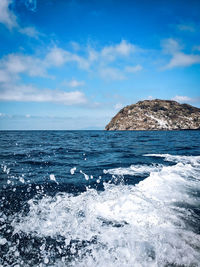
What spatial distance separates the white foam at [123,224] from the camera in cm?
312

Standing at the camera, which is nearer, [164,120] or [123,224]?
[123,224]

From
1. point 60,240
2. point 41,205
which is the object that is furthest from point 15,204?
point 60,240

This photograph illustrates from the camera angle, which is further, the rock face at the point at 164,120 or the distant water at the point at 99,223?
the rock face at the point at 164,120

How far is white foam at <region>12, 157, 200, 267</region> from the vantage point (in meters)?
3.12

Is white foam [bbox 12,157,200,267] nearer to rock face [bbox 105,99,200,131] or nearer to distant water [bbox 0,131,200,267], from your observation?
distant water [bbox 0,131,200,267]

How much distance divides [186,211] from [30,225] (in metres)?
4.86

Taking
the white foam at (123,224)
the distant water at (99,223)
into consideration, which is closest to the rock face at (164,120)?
the distant water at (99,223)

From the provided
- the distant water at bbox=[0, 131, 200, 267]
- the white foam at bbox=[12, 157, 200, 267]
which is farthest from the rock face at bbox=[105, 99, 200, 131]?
the white foam at bbox=[12, 157, 200, 267]

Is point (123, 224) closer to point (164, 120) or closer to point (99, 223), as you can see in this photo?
point (99, 223)

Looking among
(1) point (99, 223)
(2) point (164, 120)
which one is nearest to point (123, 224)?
(1) point (99, 223)

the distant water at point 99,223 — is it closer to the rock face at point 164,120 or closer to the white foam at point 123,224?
the white foam at point 123,224

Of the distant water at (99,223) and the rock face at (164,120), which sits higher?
the rock face at (164,120)

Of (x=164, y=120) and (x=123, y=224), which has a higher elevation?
(x=164, y=120)

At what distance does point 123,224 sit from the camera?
4.35m
